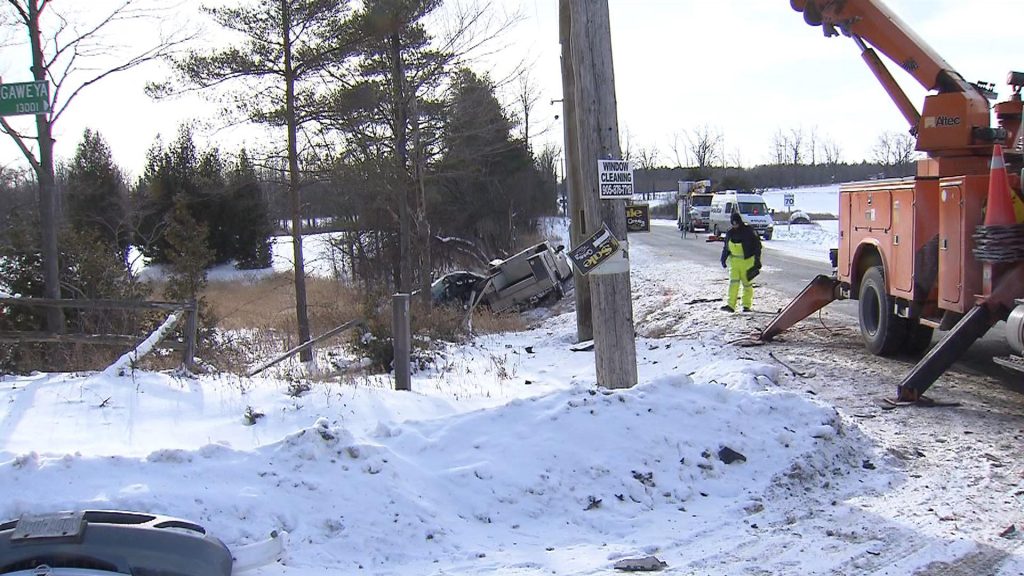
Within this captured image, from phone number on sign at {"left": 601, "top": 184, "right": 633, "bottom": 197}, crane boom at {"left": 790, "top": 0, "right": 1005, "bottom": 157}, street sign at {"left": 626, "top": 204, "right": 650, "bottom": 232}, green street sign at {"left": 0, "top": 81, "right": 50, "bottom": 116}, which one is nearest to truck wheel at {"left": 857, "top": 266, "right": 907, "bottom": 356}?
crane boom at {"left": 790, "top": 0, "right": 1005, "bottom": 157}

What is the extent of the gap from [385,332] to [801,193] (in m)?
74.7

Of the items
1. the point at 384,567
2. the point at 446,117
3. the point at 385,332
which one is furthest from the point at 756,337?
the point at 446,117

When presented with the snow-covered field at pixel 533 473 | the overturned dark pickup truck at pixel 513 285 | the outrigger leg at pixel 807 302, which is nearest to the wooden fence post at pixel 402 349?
the snow-covered field at pixel 533 473

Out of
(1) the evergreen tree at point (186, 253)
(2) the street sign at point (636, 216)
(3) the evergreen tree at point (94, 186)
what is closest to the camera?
(2) the street sign at point (636, 216)

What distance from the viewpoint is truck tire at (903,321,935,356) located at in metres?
9.16

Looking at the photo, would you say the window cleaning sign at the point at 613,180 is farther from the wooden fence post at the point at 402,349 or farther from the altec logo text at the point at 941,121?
the altec logo text at the point at 941,121

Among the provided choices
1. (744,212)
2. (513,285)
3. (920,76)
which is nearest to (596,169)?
(920,76)

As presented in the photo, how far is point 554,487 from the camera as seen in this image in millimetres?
4965

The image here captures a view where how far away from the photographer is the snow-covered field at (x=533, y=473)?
13.5 feet

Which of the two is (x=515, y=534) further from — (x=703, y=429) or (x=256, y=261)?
(x=256, y=261)

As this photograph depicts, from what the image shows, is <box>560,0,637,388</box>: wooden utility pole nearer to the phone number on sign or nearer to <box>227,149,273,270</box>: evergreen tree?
the phone number on sign

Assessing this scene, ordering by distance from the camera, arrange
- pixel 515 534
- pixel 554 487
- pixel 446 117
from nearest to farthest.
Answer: pixel 515 534 < pixel 554 487 < pixel 446 117

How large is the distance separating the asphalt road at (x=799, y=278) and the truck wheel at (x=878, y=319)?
233mm

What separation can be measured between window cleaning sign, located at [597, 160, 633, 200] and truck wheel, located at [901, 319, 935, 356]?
4.59 metres
